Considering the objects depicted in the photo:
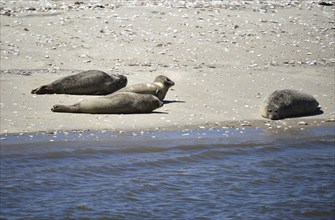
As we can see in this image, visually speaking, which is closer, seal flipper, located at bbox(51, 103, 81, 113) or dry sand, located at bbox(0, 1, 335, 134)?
seal flipper, located at bbox(51, 103, 81, 113)

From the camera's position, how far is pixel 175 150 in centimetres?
854

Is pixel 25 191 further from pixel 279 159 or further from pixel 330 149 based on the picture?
pixel 330 149

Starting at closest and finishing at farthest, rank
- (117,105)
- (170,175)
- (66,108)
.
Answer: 1. (170,175)
2. (66,108)
3. (117,105)

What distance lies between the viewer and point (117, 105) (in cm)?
962

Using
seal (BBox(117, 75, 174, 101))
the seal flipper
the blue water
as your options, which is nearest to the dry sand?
the seal flipper

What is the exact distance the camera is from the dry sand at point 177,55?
31.8 ft

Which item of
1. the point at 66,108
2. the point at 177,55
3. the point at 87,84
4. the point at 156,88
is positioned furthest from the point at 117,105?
the point at 177,55

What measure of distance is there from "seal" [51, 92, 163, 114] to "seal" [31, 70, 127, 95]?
0.77m

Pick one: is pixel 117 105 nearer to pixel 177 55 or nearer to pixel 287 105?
pixel 287 105

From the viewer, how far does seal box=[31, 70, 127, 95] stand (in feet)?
34.0

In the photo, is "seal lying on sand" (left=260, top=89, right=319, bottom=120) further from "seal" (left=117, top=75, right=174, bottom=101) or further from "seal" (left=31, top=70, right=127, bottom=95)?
"seal" (left=31, top=70, right=127, bottom=95)

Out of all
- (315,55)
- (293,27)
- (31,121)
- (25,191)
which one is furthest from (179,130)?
(293,27)

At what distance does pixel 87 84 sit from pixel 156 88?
107 centimetres

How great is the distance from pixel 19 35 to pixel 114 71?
2435 mm
